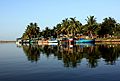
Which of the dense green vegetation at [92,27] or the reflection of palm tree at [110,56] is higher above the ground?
the dense green vegetation at [92,27]

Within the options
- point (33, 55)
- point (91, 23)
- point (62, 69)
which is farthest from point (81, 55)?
point (91, 23)

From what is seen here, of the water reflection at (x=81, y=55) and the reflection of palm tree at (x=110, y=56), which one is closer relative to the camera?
the water reflection at (x=81, y=55)

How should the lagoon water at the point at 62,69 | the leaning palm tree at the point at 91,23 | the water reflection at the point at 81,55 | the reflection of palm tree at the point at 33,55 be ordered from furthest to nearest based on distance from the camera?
the leaning palm tree at the point at 91,23 → the reflection of palm tree at the point at 33,55 → the water reflection at the point at 81,55 → the lagoon water at the point at 62,69

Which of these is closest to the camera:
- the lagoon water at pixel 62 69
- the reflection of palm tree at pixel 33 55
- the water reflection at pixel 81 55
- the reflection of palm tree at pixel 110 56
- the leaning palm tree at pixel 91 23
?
the lagoon water at pixel 62 69

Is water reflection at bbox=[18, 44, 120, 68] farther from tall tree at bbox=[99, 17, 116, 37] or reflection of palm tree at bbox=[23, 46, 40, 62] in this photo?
tall tree at bbox=[99, 17, 116, 37]

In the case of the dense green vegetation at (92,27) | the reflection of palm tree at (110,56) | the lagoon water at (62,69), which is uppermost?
the dense green vegetation at (92,27)

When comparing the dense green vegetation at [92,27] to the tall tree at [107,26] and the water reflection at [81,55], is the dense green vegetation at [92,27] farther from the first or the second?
the water reflection at [81,55]

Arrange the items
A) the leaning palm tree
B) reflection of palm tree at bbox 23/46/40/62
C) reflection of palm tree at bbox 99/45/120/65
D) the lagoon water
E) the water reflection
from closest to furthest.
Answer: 1. the lagoon water
2. the water reflection
3. reflection of palm tree at bbox 99/45/120/65
4. reflection of palm tree at bbox 23/46/40/62
5. the leaning palm tree

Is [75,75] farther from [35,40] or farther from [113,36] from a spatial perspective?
[35,40]

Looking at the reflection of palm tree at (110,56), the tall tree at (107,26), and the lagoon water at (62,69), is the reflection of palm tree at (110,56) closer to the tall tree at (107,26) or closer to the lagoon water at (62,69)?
the lagoon water at (62,69)

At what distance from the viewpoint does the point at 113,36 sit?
566 feet

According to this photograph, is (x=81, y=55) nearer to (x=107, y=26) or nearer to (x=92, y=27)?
(x=92, y=27)

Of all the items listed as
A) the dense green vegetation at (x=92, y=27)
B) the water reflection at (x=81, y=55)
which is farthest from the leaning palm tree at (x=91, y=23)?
the water reflection at (x=81, y=55)

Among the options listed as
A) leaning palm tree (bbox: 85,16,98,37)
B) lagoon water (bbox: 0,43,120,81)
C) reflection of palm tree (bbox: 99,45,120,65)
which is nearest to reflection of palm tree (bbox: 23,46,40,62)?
lagoon water (bbox: 0,43,120,81)
